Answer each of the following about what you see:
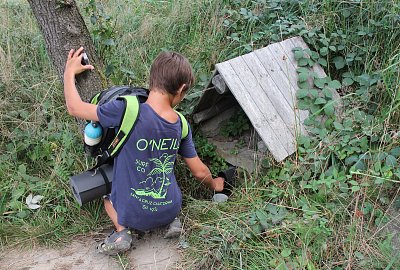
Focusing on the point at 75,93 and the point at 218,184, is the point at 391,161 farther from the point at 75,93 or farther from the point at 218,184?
the point at 75,93

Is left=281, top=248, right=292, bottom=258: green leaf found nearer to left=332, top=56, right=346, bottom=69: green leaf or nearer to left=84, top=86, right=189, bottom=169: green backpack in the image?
left=84, top=86, right=189, bottom=169: green backpack

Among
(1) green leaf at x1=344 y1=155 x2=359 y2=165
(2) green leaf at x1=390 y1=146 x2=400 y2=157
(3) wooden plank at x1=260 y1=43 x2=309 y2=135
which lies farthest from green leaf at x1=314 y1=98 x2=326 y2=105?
(2) green leaf at x1=390 y1=146 x2=400 y2=157

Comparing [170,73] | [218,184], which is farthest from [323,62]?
[170,73]

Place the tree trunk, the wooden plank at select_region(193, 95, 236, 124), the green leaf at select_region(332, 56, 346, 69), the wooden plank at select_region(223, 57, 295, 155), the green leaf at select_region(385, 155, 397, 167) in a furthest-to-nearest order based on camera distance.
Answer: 1. the wooden plank at select_region(193, 95, 236, 124)
2. the green leaf at select_region(332, 56, 346, 69)
3. the wooden plank at select_region(223, 57, 295, 155)
4. the tree trunk
5. the green leaf at select_region(385, 155, 397, 167)

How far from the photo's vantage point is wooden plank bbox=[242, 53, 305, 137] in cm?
331

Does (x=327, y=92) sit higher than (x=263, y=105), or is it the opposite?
(x=263, y=105)

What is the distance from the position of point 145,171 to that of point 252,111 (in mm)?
946

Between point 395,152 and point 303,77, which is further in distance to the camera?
point 303,77

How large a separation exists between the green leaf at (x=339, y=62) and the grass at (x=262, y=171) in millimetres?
17

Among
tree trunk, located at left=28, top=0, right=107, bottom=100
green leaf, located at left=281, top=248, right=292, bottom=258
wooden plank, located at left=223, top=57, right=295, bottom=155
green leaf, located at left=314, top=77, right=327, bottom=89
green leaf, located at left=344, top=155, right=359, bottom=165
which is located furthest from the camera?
green leaf, located at left=314, top=77, right=327, bottom=89

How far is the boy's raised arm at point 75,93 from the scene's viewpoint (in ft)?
9.07

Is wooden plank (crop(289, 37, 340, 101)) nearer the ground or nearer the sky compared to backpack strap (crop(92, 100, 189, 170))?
nearer the ground

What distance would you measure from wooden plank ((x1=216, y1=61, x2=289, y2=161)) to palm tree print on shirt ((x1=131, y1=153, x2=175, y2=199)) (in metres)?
0.70

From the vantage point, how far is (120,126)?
106 inches
